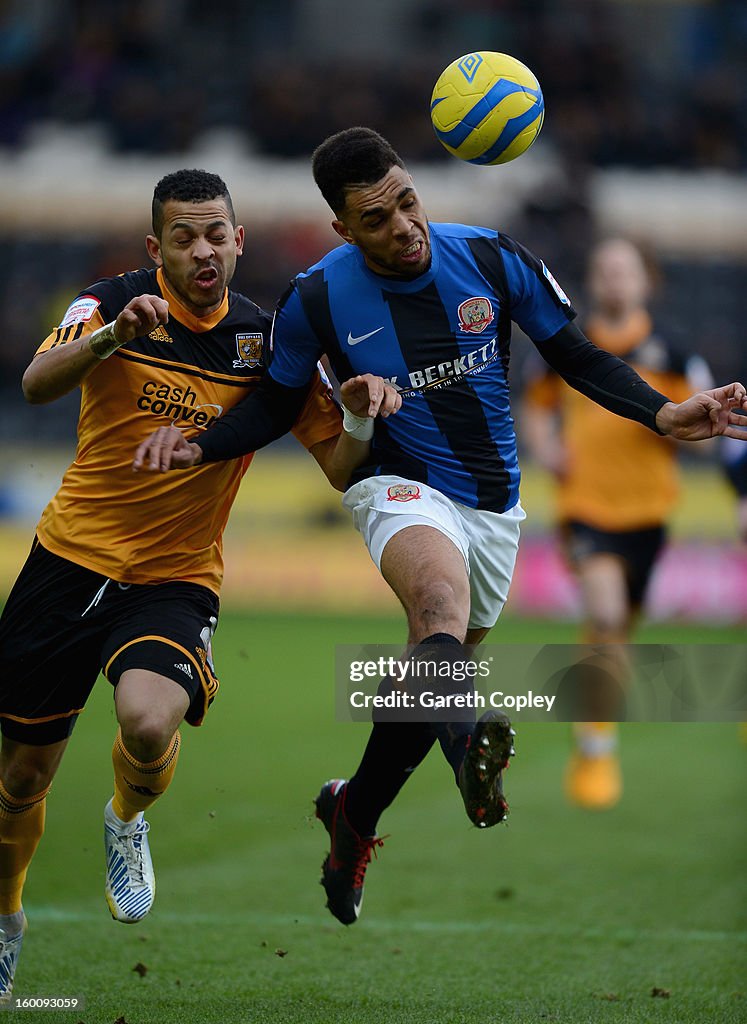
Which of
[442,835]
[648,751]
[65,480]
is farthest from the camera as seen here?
[648,751]

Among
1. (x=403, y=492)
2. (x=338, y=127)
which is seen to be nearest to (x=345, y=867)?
(x=403, y=492)

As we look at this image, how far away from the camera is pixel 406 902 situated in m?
6.37

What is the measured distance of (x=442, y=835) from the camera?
770 cm

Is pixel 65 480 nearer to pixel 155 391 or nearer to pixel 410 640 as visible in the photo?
pixel 155 391

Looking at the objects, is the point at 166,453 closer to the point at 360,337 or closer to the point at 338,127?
the point at 360,337

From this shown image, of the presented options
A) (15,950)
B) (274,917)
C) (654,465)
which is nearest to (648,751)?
(654,465)

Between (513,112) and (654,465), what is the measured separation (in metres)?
4.54

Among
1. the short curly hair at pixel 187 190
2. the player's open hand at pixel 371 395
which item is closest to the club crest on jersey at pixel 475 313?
the player's open hand at pixel 371 395

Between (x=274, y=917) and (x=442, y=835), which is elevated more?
(x=442, y=835)

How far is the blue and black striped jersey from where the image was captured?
4.94m

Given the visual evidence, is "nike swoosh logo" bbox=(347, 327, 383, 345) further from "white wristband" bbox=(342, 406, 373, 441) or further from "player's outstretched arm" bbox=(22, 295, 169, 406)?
"player's outstretched arm" bbox=(22, 295, 169, 406)

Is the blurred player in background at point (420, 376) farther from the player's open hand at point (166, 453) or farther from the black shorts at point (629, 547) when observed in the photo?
the black shorts at point (629, 547)

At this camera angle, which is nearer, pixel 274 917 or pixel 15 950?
pixel 15 950

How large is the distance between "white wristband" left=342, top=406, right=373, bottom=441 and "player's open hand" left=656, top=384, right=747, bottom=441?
105 centimetres
